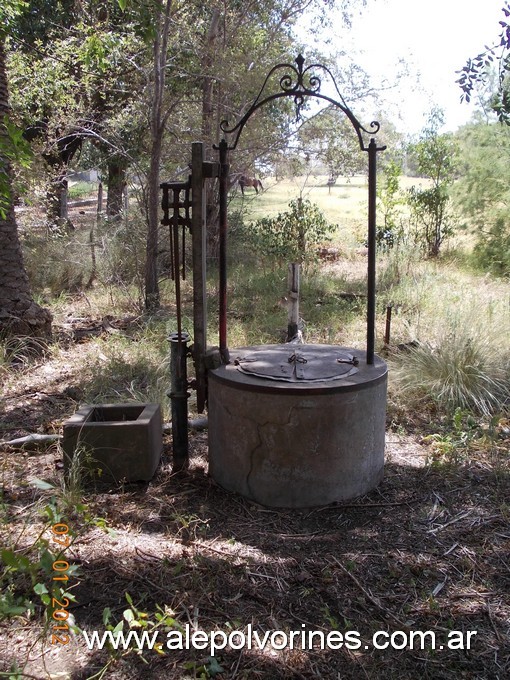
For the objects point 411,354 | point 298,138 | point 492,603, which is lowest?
point 492,603

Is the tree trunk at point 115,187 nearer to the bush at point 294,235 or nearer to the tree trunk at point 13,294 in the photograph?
the bush at point 294,235

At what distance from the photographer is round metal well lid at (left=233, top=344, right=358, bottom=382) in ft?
11.1

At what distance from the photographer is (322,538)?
10.0 ft

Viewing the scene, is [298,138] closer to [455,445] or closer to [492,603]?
[455,445]

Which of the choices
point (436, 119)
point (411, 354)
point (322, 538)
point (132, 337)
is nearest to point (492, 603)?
point (322, 538)

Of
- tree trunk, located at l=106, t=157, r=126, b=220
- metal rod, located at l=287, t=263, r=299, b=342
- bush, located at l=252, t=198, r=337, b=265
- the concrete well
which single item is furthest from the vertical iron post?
tree trunk, located at l=106, t=157, r=126, b=220

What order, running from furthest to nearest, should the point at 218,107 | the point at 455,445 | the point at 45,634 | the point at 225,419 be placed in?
1. the point at 218,107
2. the point at 455,445
3. the point at 225,419
4. the point at 45,634

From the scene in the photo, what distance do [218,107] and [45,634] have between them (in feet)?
28.5

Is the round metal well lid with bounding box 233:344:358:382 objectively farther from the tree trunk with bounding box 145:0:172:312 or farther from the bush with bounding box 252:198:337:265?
the bush with bounding box 252:198:337:265

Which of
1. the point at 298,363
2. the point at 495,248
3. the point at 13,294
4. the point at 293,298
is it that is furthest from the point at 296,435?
the point at 495,248

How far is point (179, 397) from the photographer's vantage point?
12.0 ft

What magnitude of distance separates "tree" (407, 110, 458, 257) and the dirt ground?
27.8ft

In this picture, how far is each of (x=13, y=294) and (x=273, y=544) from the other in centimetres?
415
